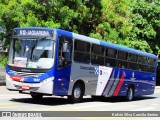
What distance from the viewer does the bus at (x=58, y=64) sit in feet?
53.1

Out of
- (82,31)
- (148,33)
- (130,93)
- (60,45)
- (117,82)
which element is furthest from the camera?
(148,33)

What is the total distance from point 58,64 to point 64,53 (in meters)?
0.62

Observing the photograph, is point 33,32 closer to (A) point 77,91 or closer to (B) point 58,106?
(B) point 58,106

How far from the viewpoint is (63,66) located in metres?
16.7

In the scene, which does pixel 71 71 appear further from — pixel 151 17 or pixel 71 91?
pixel 151 17

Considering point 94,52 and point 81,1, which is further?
point 81,1

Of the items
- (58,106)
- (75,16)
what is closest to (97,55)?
(58,106)

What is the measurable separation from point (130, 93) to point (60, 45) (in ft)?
26.3

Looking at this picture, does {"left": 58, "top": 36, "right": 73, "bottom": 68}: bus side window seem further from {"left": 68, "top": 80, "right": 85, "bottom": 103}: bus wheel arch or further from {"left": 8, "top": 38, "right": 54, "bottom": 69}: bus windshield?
{"left": 68, "top": 80, "right": 85, "bottom": 103}: bus wheel arch

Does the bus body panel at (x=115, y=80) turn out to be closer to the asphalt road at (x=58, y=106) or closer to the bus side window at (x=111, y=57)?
the bus side window at (x=111, y=57)

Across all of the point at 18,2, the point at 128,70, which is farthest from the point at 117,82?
the point at 18,2

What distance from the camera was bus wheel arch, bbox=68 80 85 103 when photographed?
1769cm

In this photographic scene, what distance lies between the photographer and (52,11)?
95.6 ft

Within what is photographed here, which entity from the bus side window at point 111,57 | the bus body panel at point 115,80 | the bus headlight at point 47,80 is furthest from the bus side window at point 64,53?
the bus side window at point 111,57
